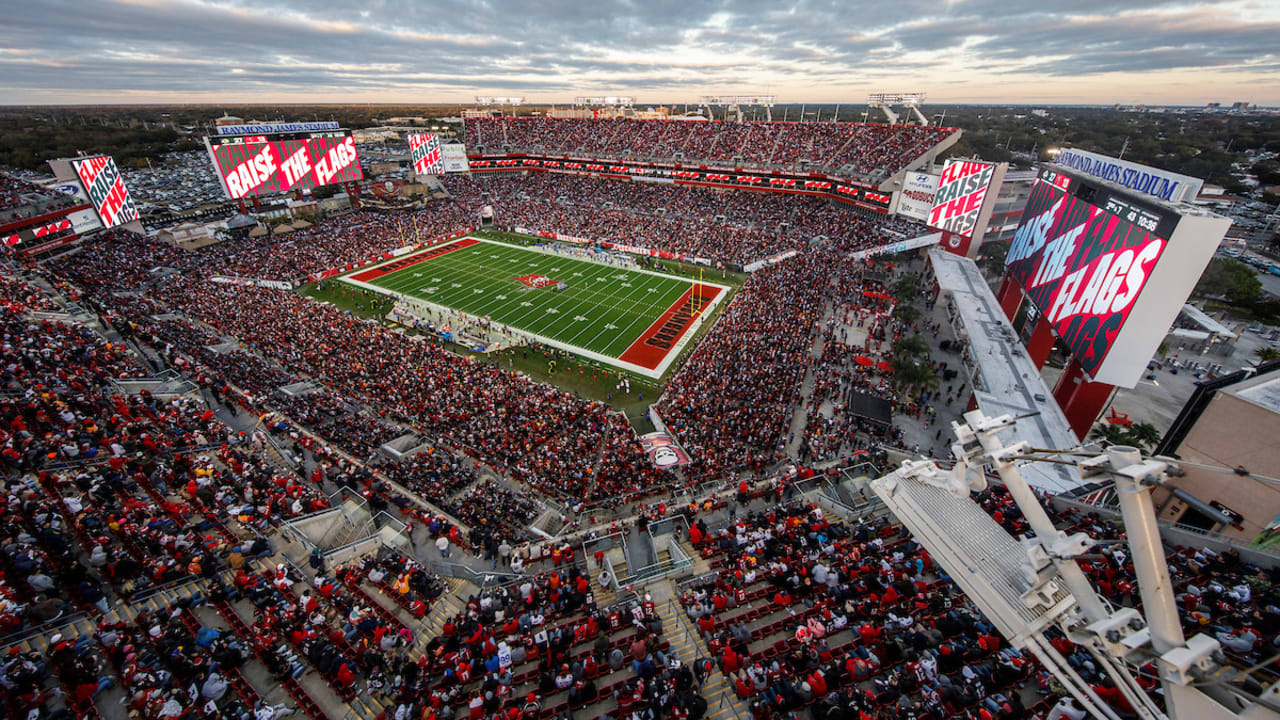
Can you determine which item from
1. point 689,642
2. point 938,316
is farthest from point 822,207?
point 689,642

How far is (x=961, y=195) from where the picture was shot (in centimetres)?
3788

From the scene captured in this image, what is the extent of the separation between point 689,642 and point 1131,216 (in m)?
23.4

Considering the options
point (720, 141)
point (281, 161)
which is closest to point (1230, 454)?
point (720, 141)

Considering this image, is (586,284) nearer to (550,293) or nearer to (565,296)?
(565,296)

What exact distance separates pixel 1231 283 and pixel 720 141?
1862 inches

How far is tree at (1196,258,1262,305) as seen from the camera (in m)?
34.3

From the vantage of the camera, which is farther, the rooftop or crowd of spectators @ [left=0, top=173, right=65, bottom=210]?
crowd of spectators @ [left=0, top=173, right=65, bottom=210]

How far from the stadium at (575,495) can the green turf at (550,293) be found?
1.48 feet

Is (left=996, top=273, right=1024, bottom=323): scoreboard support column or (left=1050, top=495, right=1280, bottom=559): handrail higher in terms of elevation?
(left=1050, top=495, right=1280, bottom=559): handrail

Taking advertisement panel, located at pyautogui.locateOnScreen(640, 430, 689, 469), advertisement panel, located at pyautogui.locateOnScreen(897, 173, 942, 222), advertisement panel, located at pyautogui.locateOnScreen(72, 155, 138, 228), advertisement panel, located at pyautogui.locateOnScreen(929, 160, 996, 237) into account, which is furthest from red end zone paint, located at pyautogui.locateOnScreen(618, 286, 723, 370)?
advertisement panel, located at pyautogui.locateOnScreen(72, 155, 138, 228)

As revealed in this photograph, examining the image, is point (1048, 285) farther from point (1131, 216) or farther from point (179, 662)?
point (179, 662)

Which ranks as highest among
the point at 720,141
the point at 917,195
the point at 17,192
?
the point at 720,141

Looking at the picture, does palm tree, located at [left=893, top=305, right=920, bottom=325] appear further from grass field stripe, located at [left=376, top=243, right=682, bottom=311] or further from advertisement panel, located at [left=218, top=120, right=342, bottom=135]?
advertisement panel, located at [left=218, top=120, right=342, bottom=135]

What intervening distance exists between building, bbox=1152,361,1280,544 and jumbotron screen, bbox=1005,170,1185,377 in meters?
4.15
